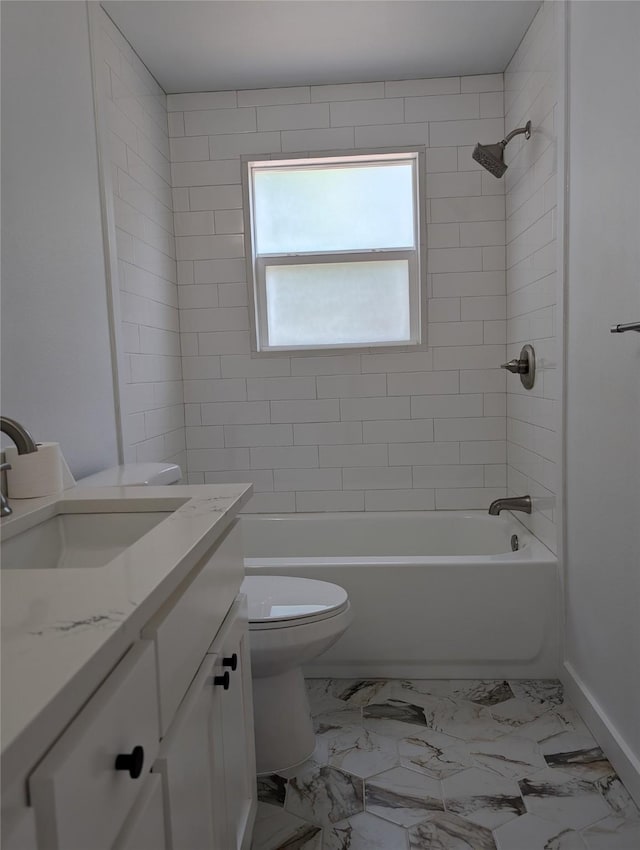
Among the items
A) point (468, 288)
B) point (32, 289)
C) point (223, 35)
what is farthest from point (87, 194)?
point (468, 288)

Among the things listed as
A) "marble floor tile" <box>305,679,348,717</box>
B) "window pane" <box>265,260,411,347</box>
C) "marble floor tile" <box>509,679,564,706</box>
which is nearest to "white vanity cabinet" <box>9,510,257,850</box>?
"marble floor tile" <box>305,679,348,717</box>

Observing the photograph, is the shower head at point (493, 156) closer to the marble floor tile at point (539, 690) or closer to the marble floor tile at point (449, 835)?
the marble floor tile at point (539, 690)

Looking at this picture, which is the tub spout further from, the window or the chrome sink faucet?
the chrome sink faucet

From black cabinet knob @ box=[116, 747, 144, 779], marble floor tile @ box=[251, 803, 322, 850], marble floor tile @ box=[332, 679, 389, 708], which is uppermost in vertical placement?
black cabinet knob @ box=[116, 747, 144, 779]

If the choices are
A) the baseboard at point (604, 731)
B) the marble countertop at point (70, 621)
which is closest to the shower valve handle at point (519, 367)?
the baseboard at point (604, 731)

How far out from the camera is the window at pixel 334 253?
3.06 m

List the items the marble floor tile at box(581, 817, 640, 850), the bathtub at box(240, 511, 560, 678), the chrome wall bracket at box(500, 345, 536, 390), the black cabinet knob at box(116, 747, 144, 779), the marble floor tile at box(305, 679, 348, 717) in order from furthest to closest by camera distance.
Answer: the chrome wall bracket at box(500, 345, 536, 390) < the bathtub at box(240, 511, 560, 678) < the marble floor tile at box(305, 679, 348, 717) < the marble floor tile at box(581, 817, 640, 850) < the black cabinet knob at box(116, 747, 144, 779)

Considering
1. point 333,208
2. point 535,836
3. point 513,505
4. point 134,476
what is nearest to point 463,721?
point 535,836

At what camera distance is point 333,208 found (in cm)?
310

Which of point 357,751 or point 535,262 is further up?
point 535,262

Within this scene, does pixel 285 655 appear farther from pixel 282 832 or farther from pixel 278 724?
pixel 282 832

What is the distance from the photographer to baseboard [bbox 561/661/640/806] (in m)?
1.64

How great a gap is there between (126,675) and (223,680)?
486 mm

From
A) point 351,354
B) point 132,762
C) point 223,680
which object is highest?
point 351,354
